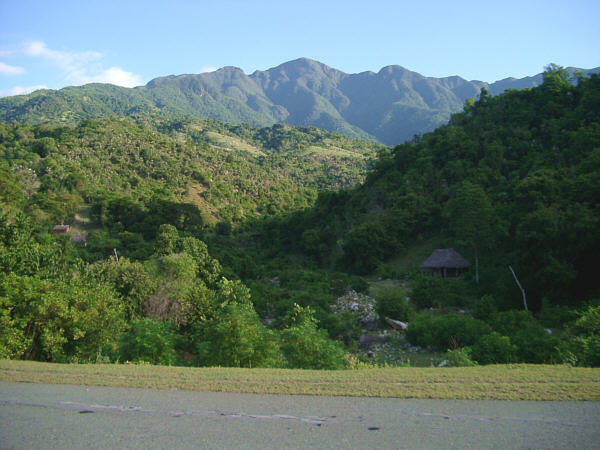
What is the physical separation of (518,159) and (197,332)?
34.8m

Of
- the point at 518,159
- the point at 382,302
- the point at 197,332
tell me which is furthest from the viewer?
the point at 518,159

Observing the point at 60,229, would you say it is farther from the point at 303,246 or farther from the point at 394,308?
the point at 394,308

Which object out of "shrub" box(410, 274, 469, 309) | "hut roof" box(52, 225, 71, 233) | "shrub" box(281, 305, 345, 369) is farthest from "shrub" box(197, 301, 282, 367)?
"hut roof" box(52, 225, 71, 233)

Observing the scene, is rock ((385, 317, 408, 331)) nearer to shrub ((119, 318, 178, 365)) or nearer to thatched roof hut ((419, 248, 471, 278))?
thatched roof hut ((419, 248, 471, 278))

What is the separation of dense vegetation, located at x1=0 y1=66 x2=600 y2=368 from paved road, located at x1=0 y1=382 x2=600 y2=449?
367 centimetres

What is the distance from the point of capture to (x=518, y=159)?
121 ft

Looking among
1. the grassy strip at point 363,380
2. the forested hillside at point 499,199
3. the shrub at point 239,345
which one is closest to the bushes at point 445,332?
the forested hillside at point 499,199

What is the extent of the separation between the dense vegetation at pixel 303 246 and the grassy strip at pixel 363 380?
2293mm

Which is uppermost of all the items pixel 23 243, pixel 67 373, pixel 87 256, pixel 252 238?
pixel 23 243

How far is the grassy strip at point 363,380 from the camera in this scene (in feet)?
16.4

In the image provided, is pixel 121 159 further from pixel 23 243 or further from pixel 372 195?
pixel 23 243

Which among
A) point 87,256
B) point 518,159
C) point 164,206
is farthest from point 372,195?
point 87,256

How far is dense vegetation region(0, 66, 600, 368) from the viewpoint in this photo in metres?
9.31

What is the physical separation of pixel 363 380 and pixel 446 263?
A: 86.9 ft
